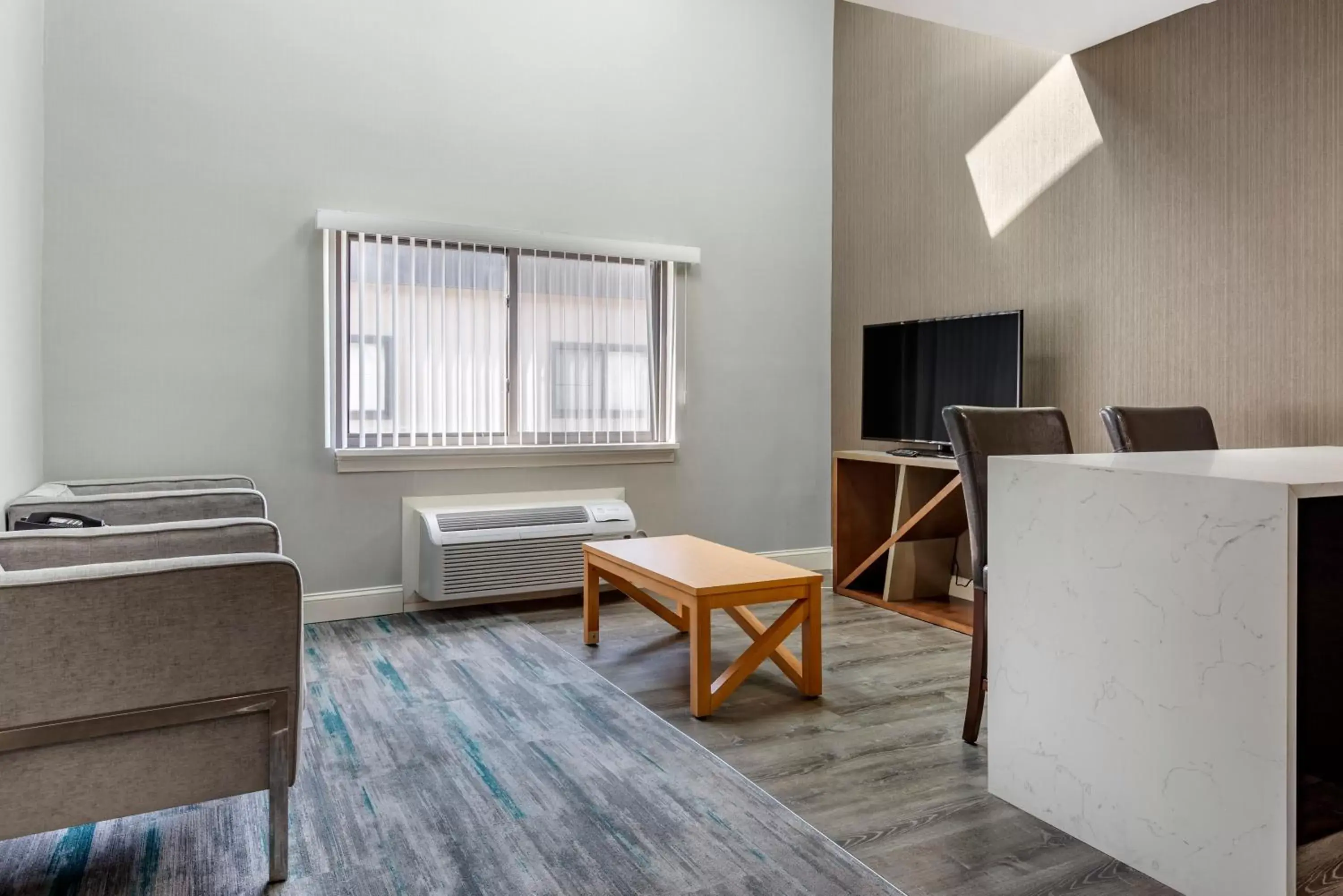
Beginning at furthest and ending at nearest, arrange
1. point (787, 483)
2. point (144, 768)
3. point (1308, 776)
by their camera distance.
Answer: point (787, 483)
point (1308, 776)
point (144, 768)

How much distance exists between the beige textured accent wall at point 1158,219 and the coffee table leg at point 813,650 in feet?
5.04

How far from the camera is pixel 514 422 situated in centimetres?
433

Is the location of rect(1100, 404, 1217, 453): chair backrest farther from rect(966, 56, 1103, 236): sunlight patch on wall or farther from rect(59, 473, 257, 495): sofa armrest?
rect(59, 473, 257, 495): sofa armrest

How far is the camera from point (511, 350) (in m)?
4.30

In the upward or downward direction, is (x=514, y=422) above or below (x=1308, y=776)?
above

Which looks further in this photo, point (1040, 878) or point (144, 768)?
point (1040, 878)

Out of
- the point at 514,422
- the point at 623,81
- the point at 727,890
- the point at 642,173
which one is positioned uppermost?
the point at 623,81

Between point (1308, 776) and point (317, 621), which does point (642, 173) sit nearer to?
point (317, 621)

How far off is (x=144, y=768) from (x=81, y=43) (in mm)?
3162

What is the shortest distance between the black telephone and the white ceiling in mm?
3103

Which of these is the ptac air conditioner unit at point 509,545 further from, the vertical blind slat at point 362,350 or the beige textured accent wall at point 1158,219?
the beige textured accent wall at point 1158,219

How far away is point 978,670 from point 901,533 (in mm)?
1736

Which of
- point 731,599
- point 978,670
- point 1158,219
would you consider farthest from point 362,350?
point 1158,219

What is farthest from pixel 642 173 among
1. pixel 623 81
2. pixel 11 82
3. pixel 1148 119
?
pixel 11 82
